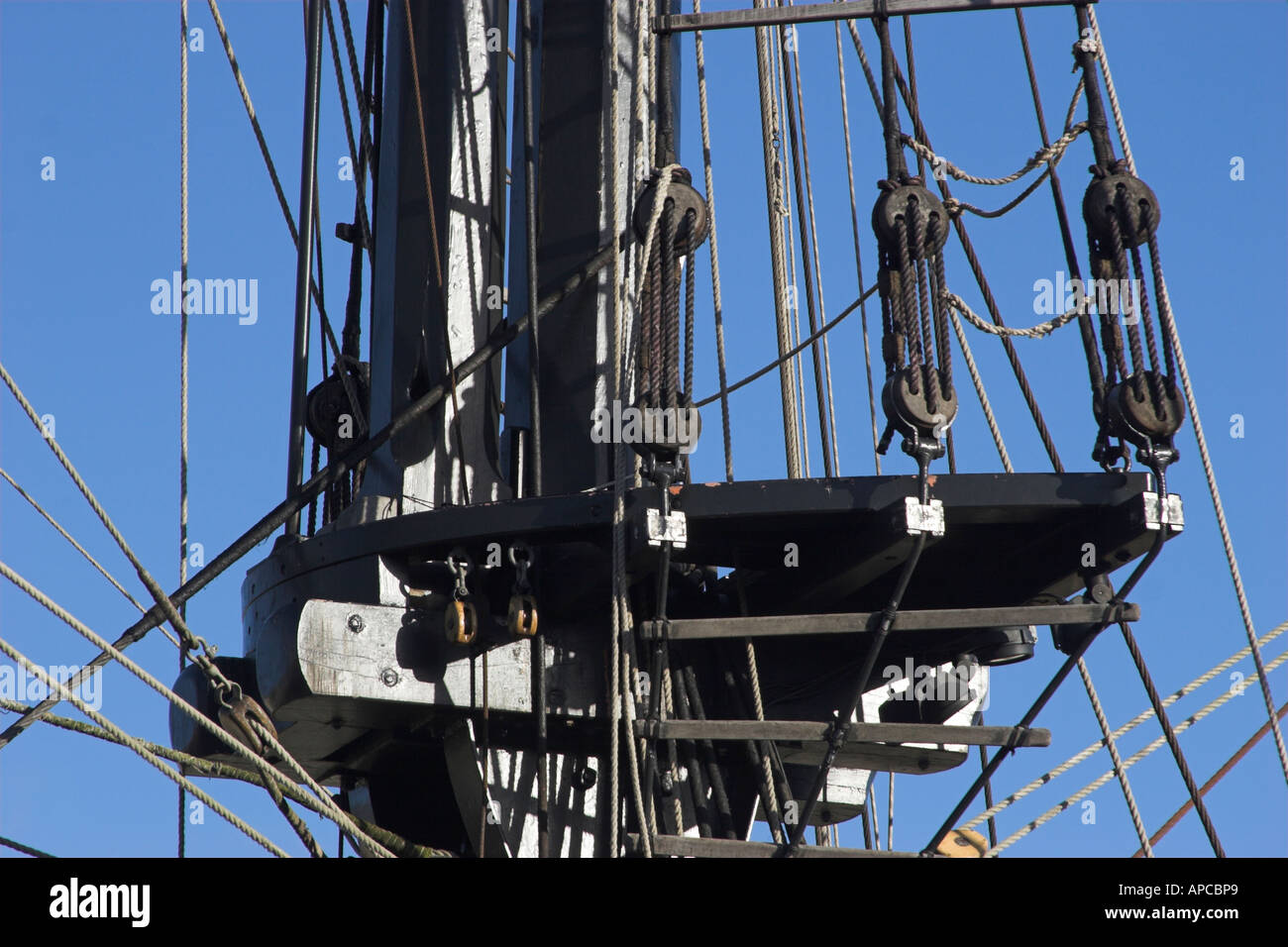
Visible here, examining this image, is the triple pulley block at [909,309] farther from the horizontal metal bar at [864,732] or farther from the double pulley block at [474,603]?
the double pulley block at [474,603]

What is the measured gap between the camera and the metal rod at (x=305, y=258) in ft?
31.4

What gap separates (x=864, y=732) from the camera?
7738 millimetres

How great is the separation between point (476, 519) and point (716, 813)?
5.47ft

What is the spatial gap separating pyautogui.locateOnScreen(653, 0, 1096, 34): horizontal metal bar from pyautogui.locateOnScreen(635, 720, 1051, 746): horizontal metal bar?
2.79 metres

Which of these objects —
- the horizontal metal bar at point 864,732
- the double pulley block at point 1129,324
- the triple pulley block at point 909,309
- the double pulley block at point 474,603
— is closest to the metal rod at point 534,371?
the double pulley block at point 474,603

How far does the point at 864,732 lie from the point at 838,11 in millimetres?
2911

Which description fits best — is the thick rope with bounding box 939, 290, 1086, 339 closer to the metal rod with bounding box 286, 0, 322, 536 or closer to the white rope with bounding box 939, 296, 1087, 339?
the white rope with bounding box 939, 296, 1087, 339

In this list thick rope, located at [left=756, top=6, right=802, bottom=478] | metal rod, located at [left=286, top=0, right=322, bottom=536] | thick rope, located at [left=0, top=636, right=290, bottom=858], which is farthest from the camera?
thick rope, located at [left=756, top=6, right=802, bottom=478]

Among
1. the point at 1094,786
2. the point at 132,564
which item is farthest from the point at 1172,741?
the point at 132,564

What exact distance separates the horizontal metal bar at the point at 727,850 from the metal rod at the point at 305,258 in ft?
7.97

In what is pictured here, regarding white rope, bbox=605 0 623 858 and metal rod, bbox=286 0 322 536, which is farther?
metal rod, bbox=286 0 322 536

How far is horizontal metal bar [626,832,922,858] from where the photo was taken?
7.71 meters

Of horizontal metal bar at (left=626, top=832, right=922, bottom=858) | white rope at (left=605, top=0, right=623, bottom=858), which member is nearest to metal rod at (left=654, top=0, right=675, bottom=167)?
white rope at (left=605, top=0, right=623, bottom=858)
